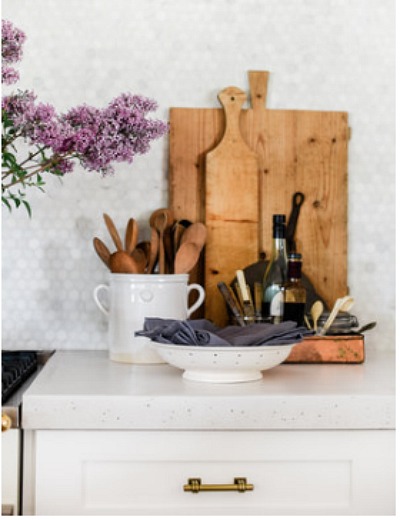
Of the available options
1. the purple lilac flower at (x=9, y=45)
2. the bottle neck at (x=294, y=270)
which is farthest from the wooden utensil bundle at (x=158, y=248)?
the purple lilac flower at (x=9, y=45)

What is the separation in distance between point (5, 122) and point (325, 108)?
0.99 m

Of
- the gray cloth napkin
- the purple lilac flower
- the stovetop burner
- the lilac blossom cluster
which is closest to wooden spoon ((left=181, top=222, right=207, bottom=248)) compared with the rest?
the gray cloth napkin

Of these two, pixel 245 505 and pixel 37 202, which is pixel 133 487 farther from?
pixel 37 202

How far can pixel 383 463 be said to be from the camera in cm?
128

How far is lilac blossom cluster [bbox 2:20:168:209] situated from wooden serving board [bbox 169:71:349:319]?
0.64m

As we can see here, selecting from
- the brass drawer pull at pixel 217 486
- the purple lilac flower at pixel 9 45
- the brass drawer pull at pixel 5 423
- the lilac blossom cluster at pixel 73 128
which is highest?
the purple lilac flower at pixel 9 45

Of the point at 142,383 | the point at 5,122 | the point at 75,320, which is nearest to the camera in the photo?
the point at 5,122

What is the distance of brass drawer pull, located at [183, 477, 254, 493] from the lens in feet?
4.09

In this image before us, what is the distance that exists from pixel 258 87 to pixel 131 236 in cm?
50

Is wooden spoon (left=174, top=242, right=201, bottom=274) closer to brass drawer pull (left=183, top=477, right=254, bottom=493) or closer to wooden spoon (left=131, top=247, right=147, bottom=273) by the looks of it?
wooden spoon (left=131, top=247, right=147, bottom=273)

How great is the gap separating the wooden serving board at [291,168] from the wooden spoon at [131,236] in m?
0.17

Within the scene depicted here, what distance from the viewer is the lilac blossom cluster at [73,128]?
108cm

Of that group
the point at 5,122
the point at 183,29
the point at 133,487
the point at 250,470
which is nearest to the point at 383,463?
the point at 250,470

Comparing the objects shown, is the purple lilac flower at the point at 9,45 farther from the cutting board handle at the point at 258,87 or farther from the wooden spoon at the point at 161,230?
the cutting board handle at the point at 258,87
